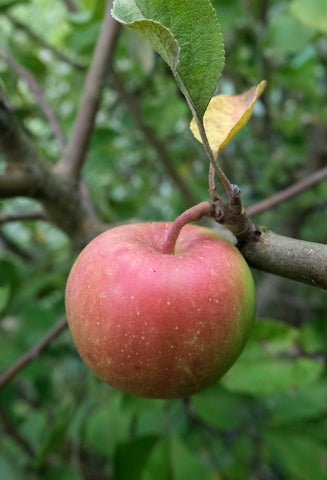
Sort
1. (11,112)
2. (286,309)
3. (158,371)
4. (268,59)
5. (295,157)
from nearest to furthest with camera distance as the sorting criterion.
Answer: (158,371)
(11,112)
(268,59)
(295,157)
(286,309)

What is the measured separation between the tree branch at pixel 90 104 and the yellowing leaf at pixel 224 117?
41 cm

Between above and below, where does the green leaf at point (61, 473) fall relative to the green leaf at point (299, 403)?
above

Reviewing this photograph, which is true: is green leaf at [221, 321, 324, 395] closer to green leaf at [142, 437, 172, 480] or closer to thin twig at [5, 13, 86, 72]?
green leaf at [142, 437, 172, 480]

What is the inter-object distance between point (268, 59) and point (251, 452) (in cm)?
132

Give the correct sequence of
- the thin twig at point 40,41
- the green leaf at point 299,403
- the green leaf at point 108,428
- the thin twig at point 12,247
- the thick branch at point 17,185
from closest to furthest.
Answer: the thick branch at point 17,185, the green leaf at point 299,403, the green leaf at point 108,428, the thin twig at point 40,41, the thin twig at point 12,247

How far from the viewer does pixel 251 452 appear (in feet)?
4.41

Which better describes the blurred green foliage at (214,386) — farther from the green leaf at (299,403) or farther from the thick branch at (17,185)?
the thick branch at (17,185)

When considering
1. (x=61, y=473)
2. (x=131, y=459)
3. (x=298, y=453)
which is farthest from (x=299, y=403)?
(x=61, y=473)

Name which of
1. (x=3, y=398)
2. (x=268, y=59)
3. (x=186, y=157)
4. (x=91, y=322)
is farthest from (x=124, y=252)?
(x=186, y=157)

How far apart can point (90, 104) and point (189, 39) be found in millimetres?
546

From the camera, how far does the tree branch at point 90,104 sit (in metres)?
0.86

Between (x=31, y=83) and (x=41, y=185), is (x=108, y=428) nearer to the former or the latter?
(x=41, y=185)

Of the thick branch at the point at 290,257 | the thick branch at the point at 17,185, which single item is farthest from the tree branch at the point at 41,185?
the thick branch at the point at 290,257

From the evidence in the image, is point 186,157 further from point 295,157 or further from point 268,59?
point 268,59
